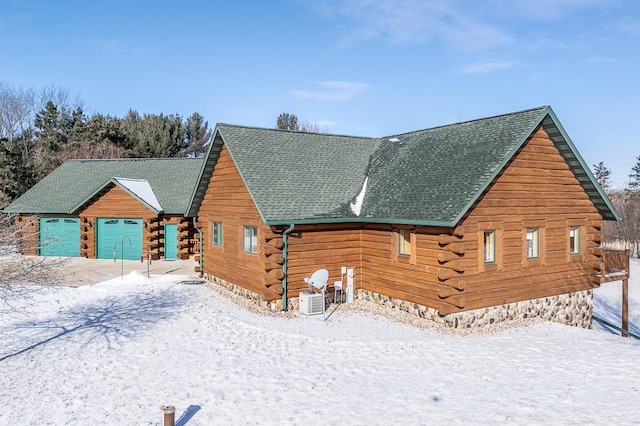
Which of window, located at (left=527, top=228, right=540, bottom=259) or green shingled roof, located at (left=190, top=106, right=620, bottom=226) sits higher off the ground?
green shingled roof, located at (left=190, top=106, right=620, bottom=226)

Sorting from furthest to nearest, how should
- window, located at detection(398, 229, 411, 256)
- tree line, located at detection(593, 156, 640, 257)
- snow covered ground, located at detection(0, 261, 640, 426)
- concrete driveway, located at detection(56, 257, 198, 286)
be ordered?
tree line, located at detection(593, 156, 640, 257) → concrete driveway, located at detection(56, 257, 198, 286) → window, located at detection(398, 229, 411, 256) → snow covered ground, located at detection(0, 261, 640, 426)

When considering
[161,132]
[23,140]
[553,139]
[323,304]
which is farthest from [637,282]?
[23,140]

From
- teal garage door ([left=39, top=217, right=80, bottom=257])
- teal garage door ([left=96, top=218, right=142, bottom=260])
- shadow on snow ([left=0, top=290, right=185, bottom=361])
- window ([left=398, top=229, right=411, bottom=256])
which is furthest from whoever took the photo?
teal garage door ([left=39, top=217, right=80, bottom=257])

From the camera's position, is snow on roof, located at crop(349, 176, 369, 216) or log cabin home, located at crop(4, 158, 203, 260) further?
log cabin home, located at crop(4, 158, 203, 260)

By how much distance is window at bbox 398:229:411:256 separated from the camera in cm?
1452

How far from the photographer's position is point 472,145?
1498 centimetres

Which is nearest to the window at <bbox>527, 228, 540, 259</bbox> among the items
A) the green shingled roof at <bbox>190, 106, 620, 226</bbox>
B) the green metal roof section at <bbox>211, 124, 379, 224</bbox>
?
the green shingled roof at <bbox>190, 106, 620, 226</bbox>

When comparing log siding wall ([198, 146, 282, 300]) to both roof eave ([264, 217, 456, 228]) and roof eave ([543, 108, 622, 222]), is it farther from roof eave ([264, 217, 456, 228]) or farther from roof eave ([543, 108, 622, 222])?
roof eave ([543, 108, 622, 222])

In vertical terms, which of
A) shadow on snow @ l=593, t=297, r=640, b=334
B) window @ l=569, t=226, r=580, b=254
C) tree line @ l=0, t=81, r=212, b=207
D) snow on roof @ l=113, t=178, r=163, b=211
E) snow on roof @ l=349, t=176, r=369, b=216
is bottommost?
shadow on snow @ l=593, t=297, r=640, b=334

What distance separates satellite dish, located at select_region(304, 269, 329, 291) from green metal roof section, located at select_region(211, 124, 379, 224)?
1669 mm

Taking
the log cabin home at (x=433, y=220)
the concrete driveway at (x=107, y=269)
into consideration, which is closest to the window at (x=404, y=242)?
the log cabin home at (x=433, y=220)

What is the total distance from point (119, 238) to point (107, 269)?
4.51m

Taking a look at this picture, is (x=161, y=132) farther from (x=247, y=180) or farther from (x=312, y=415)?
(x=312, y=415)

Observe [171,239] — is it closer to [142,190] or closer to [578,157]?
[142,190]
